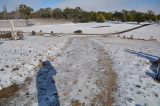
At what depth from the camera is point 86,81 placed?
9.45 m

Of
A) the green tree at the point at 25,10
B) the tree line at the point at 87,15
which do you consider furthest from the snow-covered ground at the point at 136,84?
the tree line at the point at 87,15

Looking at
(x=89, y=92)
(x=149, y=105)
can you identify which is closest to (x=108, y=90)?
(x=89, y=92)

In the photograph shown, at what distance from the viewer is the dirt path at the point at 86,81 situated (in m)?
7.64

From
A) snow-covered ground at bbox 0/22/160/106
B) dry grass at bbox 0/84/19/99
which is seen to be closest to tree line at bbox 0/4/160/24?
snow-covered ground at bbox 0/22/160/106

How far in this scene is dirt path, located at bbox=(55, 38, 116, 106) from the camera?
25.1 feet

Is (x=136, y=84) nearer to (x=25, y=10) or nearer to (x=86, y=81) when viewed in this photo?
(x=86, y=81)

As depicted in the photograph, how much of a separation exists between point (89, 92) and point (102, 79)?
158 cm

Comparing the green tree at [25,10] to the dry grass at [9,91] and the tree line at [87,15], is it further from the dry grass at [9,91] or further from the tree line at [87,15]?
the dry grass at [9,91]

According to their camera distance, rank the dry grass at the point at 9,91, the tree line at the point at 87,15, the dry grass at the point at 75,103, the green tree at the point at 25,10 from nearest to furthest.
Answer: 1. the dry grass at the point at 75,103
2. the dry grass at the point at 9,91
3. the green tree at the point at 25,10
4. the tree line at the point at 87,15

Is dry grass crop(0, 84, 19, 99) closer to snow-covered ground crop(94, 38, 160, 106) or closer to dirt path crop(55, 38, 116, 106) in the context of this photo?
dirt path crop(55, 38, 116, 106)

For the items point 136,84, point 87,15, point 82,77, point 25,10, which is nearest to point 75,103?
point 82,77

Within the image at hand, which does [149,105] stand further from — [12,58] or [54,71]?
[12,58]

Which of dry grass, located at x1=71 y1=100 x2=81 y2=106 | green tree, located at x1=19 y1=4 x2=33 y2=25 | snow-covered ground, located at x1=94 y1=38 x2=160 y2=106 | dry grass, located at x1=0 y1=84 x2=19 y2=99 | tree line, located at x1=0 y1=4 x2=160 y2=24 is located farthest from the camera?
tree line, located at x1=0 y1=4 x2=160 y2=24

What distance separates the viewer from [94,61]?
13.1m
